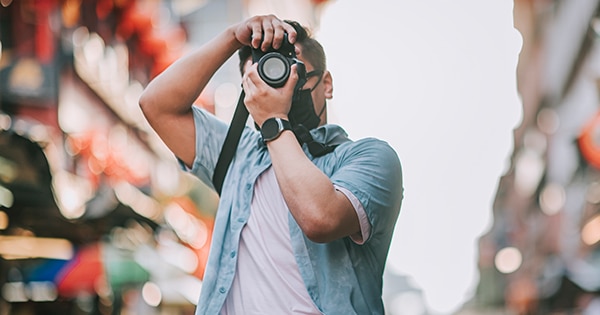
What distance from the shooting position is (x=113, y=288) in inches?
490

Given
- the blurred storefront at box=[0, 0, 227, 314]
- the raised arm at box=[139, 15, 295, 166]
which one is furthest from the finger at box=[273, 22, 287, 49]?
the blurred storefront at box=[0, 0, 227, 314]

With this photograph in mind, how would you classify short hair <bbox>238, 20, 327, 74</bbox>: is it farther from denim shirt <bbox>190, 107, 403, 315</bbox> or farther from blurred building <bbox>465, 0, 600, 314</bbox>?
blurred building <bbox>465, 0, 600, 314</bbox>

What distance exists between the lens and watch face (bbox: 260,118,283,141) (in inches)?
82.7

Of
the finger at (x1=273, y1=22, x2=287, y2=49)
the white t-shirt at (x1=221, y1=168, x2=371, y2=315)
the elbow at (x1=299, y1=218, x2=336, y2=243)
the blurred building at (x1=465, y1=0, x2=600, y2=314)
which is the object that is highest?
the finger at (x1=273, y1=22, x2=287, y2=49)

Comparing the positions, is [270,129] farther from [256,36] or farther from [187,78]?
[187,78]

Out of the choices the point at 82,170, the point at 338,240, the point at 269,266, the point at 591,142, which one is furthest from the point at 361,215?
the point at 591,142

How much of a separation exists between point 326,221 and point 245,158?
453mm

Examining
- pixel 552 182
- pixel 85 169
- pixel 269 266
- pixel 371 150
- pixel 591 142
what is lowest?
pixel 552 182

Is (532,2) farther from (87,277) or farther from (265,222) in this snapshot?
(265,222)

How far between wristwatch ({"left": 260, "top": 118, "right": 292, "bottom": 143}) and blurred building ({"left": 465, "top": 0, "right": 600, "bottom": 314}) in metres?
12.8

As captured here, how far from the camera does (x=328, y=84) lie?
2426 millimetres

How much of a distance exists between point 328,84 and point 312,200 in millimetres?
519

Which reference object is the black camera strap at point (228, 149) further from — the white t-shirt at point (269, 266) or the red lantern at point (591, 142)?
the red lantern at point (591, 142)

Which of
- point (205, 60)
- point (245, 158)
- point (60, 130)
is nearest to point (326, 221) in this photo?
point (245, 158)
